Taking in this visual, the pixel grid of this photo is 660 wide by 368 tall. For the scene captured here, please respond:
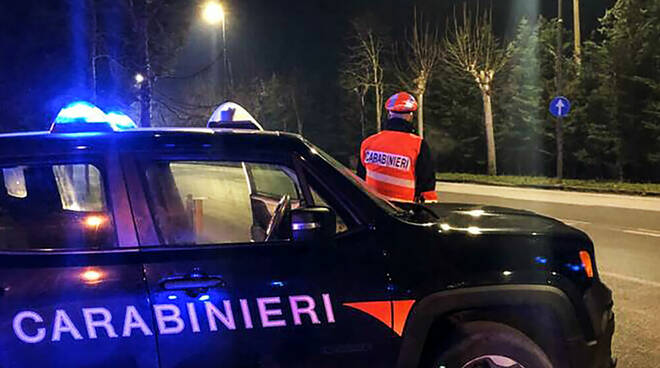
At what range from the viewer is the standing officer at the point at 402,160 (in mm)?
4750

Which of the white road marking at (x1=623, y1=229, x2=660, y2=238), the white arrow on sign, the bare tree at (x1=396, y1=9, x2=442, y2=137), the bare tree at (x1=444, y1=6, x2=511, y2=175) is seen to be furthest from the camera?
the bare tree at (x1=396, y1=9, x2=442, y2=137)

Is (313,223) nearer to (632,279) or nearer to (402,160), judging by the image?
(402,160)

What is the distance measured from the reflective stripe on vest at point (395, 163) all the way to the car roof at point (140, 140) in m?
1.84

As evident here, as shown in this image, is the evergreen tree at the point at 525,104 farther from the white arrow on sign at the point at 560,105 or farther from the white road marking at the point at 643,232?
the white road marking at the point at 643,232

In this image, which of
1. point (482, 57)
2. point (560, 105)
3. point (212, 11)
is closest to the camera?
point (560, 105)

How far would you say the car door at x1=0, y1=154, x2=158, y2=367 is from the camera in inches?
98.2

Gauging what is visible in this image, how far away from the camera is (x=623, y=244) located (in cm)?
936

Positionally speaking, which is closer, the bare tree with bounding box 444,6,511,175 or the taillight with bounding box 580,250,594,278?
the taillight with bounding box 580,250,594,278

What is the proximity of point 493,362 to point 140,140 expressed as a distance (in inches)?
74.5

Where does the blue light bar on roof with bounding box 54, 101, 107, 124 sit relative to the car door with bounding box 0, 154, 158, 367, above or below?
above

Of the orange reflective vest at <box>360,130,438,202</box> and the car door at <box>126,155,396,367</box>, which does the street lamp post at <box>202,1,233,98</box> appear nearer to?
the orange reflective vest at <box>360,130,438,202</box>

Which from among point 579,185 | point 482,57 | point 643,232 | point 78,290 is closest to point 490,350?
point 78,290

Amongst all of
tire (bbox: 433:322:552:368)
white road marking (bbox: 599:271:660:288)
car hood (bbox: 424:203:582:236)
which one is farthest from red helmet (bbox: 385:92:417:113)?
white road marking (bbox: 599:271:660:288)

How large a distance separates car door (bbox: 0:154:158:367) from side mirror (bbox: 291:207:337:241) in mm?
658
